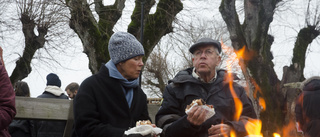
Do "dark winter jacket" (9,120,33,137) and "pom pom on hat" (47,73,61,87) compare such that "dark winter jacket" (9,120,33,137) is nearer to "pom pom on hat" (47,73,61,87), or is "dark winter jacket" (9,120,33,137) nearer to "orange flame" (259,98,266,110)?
"pom pom on hat" (47,73,61,87)

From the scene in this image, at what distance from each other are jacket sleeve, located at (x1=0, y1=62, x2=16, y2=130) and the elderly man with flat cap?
1545 mm

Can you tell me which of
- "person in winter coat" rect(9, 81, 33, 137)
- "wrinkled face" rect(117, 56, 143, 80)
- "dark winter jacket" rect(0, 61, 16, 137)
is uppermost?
"wrinkled face" rect(117, 56, 143, 80)

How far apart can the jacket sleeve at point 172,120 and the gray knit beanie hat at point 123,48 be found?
0.66m

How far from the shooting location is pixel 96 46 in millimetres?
13953

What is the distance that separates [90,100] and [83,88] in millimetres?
154

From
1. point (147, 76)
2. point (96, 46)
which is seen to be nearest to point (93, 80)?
point (96, 46)

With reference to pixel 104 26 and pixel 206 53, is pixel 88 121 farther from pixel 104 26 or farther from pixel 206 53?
pixel 104 26

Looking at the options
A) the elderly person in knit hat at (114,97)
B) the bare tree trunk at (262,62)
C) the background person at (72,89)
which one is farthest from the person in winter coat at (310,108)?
the bare tree trunk at (262,62)

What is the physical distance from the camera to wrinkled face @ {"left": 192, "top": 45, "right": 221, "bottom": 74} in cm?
438

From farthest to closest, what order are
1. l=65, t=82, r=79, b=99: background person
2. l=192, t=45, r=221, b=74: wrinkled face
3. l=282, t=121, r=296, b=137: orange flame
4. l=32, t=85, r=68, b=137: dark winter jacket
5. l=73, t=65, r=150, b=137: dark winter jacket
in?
l=282, t=121, r=296, b=137: orange flame, l=65, t=82, r=79, b=99: background person, l=32, t=85, r=68, b=137: dark winter jacket, l=192, t=45, r=221, b=74: wrinkled face, l=73, t=65, r=150, b=137: dark winter jacket

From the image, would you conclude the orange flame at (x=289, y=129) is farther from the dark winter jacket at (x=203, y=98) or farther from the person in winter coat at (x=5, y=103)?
the person in winter coat at (x=5, y=103)

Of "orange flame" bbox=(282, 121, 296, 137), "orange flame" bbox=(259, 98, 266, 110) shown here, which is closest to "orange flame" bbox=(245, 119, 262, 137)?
"orange flame" bbox=(259, 98, 266, 110)

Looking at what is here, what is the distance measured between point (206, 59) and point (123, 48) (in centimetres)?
100

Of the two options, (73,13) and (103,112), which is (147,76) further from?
(103,112)
